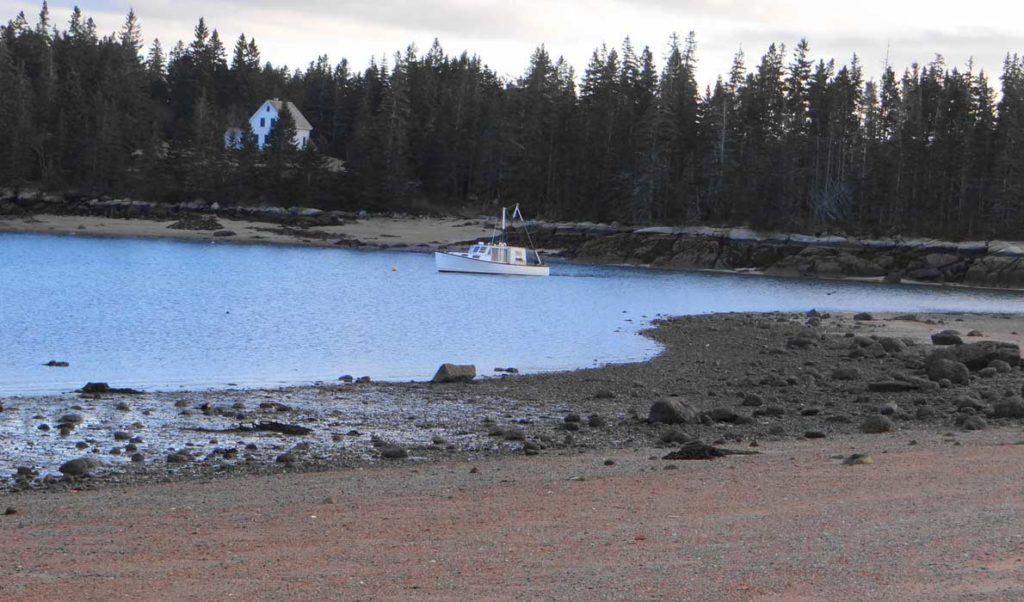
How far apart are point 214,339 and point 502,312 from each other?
582 inches

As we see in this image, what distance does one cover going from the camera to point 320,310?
4034 cm

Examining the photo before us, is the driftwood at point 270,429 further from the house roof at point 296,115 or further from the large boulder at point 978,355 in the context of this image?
the house roof at point 296,115

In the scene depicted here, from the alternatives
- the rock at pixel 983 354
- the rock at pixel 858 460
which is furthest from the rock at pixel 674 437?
the rock at pixel 983 354

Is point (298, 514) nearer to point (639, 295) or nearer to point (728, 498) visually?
Answer: point (728, 498)

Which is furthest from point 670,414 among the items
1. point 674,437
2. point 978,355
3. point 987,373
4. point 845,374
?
point 978,355

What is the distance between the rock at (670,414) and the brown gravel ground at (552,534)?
3.48 m

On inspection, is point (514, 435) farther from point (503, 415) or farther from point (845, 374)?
point (845, 374)

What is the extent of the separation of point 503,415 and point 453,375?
14.4 feet

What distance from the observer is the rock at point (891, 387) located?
821 inches

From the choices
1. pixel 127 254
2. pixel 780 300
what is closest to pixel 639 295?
pixel 780 300

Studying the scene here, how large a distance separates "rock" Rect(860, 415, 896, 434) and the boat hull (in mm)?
50559

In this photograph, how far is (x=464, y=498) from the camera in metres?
11.3

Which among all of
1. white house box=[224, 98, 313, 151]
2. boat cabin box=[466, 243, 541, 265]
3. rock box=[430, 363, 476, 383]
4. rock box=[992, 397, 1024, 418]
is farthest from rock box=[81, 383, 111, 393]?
white house box=[224, 98, 313, 151]

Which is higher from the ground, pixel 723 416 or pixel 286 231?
pixel 286 231
